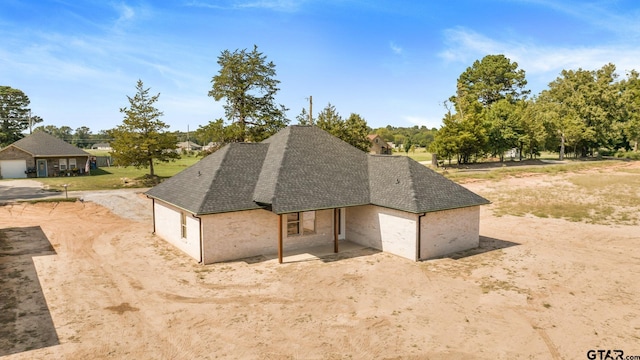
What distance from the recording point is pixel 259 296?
1375cm

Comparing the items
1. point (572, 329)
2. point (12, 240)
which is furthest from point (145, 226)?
point (572, 329)

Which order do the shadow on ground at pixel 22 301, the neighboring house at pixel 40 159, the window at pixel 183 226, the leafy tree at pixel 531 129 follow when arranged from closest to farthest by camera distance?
the shadow on ground at pixel 22 301 < the window at pixel 183 226 < the neighboring house at pixel 40 159 < the leafy tree at pixel 531 129

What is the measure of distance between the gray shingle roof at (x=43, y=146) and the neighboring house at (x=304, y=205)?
1459 inches

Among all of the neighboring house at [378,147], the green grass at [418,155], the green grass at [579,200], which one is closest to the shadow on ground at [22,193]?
the green grass at [579,200]

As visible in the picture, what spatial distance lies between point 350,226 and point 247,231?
6041 mm

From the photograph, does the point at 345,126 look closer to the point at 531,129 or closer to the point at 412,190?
the point at 412,190

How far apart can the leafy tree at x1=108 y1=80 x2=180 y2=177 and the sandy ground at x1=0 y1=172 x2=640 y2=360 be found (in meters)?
22.1

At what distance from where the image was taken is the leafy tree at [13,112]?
7112cm

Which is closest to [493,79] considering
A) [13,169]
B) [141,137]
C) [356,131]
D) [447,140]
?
[447,140]

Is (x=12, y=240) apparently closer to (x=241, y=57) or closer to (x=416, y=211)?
Result: (x=416, y=211)

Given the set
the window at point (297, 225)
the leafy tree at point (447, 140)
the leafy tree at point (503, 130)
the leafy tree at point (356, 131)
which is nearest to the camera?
the window at point (297, 225)

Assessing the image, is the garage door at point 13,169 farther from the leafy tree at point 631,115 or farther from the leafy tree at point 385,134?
the leafy tree at point 385,134

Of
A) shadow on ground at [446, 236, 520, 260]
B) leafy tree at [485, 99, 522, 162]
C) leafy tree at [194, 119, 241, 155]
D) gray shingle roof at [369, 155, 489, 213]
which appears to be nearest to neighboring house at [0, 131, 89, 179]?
leafy tree at [194, 119, 241, 155]

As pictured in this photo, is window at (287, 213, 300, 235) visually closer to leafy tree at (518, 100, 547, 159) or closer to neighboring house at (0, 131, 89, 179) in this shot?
neighboring house at (0, 131, 89, 179)
